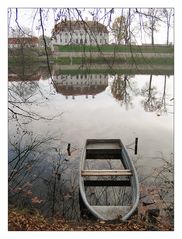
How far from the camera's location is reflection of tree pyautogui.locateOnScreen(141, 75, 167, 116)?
629 cm

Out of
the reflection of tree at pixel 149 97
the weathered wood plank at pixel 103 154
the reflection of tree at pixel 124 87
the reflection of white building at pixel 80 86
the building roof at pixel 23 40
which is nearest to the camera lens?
the building roof at pixel 23 40

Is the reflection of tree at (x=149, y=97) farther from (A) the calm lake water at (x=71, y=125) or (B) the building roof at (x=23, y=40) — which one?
(B) the building roof at (x=23, y=40)

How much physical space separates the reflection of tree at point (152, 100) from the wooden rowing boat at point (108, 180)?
0.96m

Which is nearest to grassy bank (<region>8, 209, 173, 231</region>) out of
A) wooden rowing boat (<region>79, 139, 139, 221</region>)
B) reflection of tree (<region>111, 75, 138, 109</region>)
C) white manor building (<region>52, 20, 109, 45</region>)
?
wooden rowing boat (<region>79, 139, 139, 221</region>)

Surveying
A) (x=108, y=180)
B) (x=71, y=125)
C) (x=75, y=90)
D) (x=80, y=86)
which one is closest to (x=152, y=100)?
(x=80, y=86)

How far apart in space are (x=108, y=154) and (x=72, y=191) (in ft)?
4.43

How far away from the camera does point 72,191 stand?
16.8 feet

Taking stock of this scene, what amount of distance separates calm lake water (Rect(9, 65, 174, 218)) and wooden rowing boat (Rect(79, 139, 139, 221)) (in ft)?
0.79

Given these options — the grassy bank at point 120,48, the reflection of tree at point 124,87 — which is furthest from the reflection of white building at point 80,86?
the grassy bank at point 120,48

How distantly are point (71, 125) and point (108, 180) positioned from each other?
235 centimetres

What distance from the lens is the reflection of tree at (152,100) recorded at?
20.6 feet

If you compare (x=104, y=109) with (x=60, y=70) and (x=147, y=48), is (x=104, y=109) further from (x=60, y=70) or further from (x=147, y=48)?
(x=147, y=48)
